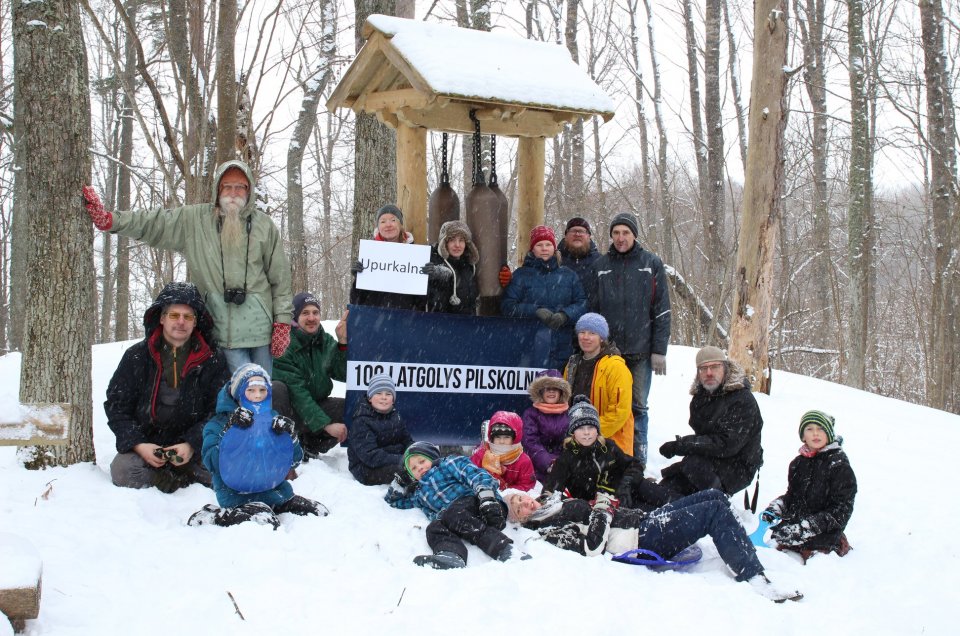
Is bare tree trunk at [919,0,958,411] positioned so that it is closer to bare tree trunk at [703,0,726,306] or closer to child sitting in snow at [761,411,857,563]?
bare tree trunk at [703,0,726,306]

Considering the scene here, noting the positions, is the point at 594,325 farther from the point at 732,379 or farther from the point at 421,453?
the point at 421,453

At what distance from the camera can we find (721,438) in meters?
5.21

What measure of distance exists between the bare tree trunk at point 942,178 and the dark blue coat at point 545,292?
9.52m

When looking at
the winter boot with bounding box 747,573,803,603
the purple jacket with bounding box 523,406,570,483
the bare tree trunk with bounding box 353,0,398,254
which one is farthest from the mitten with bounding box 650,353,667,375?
the bare tree trunk with bounding box 353,0,398,254

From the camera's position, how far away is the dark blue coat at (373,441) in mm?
5387

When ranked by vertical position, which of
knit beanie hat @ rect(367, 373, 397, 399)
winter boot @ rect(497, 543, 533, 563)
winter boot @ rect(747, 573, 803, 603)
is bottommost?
winter boot @ rect(747, 573, 803, 603)

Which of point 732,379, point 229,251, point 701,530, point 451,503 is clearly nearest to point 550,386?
point 732,379

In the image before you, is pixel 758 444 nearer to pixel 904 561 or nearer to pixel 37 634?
pixel 904 561

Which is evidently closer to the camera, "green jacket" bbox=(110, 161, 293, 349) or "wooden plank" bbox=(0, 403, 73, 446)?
"wooden plank" bbox=(0, 403, 73, 446)

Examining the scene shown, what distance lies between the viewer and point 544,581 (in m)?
3.71

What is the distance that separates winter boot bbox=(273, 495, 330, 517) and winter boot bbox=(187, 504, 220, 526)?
382 mm

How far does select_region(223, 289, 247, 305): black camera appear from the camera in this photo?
5227 millimetres

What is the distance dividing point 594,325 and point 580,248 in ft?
3.74

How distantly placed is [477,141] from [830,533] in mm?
4015
